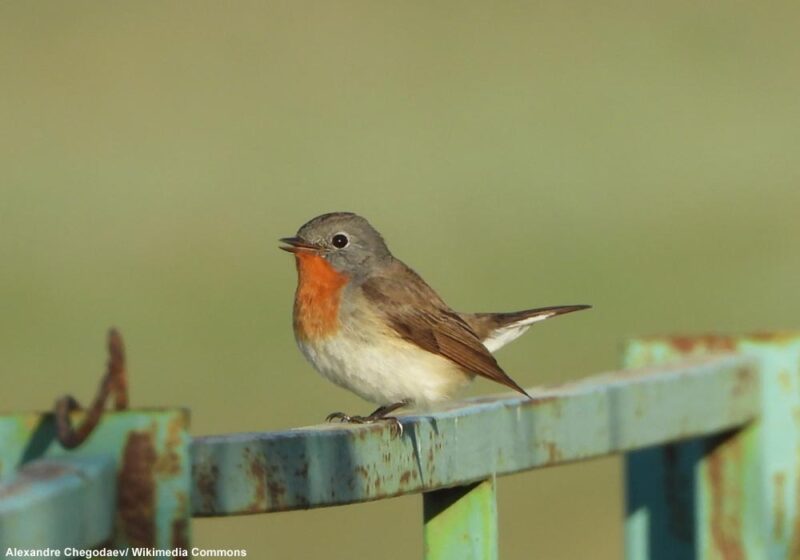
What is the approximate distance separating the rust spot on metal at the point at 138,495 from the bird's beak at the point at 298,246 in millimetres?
3889

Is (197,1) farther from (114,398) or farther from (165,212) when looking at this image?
(114,398)

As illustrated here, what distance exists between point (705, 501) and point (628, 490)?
27 cm

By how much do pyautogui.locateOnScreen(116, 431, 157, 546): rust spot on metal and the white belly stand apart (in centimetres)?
345

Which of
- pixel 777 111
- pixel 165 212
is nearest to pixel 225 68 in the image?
pixel 165 212

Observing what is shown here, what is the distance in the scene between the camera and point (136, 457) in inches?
121

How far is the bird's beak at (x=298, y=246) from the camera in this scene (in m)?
7.01

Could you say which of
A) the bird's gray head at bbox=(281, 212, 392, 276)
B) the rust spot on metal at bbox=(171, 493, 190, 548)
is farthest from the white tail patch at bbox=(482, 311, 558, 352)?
the rust spot on metal at bbox=(171, 493, 190, 548)

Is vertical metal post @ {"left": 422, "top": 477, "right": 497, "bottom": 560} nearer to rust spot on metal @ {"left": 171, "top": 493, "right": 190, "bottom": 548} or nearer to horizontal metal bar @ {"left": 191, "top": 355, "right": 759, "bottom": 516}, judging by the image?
horizontal metal bar @ {"left": 191, "top": 355, "right": 759, "bottom": 516}

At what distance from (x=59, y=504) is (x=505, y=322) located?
4889mm

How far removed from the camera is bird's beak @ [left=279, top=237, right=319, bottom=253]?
23.0 feet

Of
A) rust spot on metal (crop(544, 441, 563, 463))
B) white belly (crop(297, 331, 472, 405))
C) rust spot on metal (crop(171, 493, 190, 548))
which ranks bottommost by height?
rust spot on metal (crop(171, 493, 190, 548))

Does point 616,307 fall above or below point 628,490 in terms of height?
above

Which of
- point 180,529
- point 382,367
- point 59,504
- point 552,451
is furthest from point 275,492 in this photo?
point 382,367

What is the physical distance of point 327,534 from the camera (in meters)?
9.59
